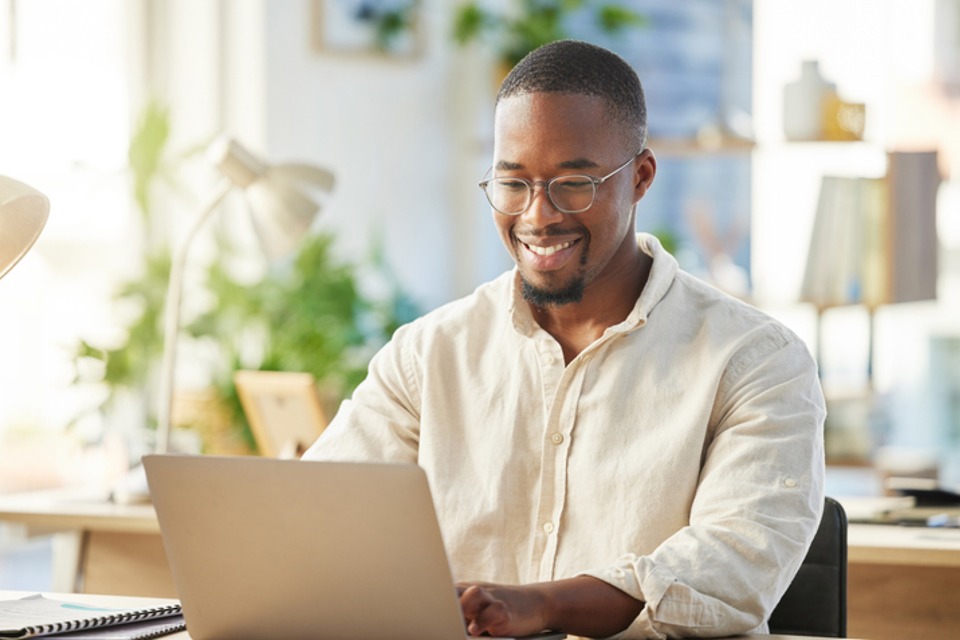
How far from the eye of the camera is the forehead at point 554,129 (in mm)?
1910

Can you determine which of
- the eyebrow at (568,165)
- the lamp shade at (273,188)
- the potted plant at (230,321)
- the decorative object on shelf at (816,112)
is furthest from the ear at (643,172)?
the decorative object on shelf at (816,112)

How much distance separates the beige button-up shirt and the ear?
0.08 meters

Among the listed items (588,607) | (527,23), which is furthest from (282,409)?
(527,23)

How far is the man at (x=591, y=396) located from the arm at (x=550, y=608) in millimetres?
77

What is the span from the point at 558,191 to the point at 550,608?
1.73ft

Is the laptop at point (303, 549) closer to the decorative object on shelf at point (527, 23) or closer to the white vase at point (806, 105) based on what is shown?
the white vase at point (806, 105)

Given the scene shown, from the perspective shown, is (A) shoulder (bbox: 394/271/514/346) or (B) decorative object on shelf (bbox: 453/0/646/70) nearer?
(A) shoulder (bbox: 394/271/514/346)

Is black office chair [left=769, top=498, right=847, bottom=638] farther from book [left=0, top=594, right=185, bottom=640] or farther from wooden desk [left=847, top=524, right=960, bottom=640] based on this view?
book [left=0, top=594, right=185, bottom=640]

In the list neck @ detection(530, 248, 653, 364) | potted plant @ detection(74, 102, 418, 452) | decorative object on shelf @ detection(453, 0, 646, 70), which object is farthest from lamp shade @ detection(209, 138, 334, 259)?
decorative object on shelf @ detection(453, 0, 646, 70)

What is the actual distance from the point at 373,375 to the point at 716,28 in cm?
439

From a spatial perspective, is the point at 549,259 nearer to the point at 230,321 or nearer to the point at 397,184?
the point at 230,321

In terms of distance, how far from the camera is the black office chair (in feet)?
6.69

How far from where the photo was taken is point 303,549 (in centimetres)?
152

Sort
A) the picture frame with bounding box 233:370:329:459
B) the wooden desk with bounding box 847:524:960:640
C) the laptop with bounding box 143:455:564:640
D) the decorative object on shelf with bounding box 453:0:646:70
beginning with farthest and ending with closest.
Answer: the decorative object on shelf with bounding box 453:0:646:70 → the picture frame with bounding box 233:370:329:459 → the wooden desk with bounding box 847:524:960:640 → the laptop with bounding box 143:455:564:640
